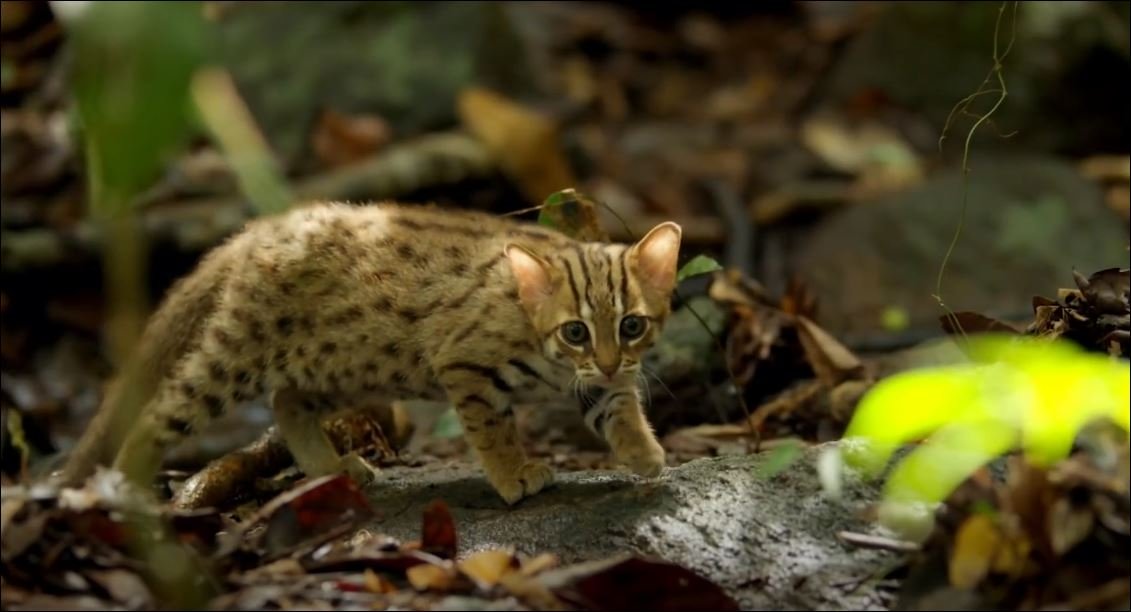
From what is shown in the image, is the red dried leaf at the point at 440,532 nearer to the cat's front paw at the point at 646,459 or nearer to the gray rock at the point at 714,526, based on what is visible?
the gray rock at the point at 714,526

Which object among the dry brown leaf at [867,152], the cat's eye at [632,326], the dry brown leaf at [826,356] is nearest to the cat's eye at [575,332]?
the cat's eye at [632,326]

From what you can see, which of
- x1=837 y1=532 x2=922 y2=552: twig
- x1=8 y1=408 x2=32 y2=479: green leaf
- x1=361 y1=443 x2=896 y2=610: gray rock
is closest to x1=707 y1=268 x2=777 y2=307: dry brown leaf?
x1=361 y1=443 x2=896 y2=610: gray rock

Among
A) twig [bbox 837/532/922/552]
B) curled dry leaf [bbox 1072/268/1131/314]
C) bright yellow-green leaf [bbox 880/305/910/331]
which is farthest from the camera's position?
bright yellow-green leaf [bbox 880/305/910/331]

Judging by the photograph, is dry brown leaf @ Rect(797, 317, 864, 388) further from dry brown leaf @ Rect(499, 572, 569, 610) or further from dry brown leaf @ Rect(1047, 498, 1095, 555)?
dry brown leaf @ Rect(499, 572, 569, 610)

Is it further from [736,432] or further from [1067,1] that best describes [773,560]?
[1067,1]

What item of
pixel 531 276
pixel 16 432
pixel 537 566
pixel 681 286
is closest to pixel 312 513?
pixel 537 566

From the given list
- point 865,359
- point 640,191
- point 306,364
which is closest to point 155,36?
point 306,364

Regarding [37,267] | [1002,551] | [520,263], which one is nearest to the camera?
[1002,551]
